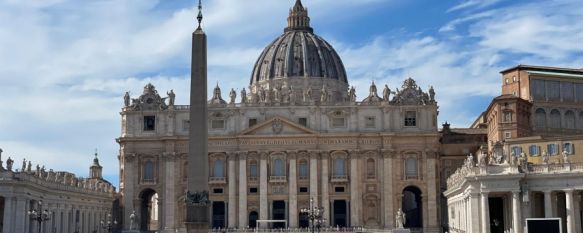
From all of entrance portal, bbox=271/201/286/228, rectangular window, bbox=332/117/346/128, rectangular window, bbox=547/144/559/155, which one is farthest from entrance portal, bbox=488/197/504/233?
entrance portal, bbox=271/201/286/228

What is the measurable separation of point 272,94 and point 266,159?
20074mm

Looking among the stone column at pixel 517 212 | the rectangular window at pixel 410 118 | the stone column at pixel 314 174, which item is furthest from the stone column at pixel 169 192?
the stone column at pixel 517 212

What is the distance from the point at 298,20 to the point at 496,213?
258ft

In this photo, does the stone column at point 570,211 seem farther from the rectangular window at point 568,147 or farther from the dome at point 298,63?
the dome at point 298,63

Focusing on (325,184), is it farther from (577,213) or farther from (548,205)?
(548,205)

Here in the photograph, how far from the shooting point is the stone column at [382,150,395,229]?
98250 millimetres

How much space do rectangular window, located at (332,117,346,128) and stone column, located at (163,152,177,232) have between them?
19317 millimetres

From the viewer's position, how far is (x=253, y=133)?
100500 mm

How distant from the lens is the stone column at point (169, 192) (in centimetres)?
10050

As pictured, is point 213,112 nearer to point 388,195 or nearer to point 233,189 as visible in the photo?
point 233,189

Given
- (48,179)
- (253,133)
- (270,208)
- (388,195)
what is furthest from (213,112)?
(48,179)

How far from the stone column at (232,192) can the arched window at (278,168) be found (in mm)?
4707

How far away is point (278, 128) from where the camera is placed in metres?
100

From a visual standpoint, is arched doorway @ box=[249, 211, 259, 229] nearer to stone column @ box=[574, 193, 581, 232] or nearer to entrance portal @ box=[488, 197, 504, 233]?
entrance portal @ box=[488, 197, 504, 233]
